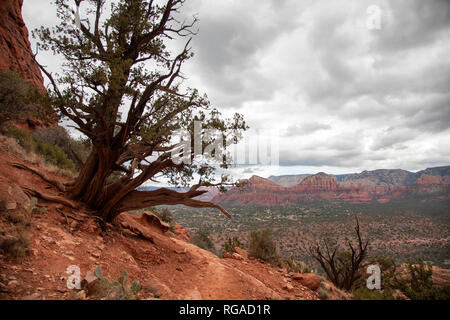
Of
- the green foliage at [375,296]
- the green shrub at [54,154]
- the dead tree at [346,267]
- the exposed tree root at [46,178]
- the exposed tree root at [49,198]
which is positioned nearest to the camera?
the green foliage at [375,296]

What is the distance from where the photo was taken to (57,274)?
3516 millimetres

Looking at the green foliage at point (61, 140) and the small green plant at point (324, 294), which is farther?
the green foliage at point (61, 140)

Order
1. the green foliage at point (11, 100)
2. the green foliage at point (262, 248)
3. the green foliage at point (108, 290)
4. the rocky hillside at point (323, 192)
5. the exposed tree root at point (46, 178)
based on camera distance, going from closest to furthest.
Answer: the green foliage at point (108, 290) < the exposed tree root at point (46, 178) < the green foliage at point (262, 248) < the green foliage at point (11, 100) < the rocky hillside at point (323, 192)

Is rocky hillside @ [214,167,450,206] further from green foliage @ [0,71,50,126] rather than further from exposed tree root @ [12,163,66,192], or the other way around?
exposed tree root @ [12,163,66,192]

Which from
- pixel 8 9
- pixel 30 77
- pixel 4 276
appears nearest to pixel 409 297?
pixel 4 276

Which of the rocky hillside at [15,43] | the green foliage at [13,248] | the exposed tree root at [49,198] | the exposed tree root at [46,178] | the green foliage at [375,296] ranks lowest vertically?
the green foliage at [375,296]

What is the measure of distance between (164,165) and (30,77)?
21.9m

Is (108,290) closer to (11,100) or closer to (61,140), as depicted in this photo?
(11,100)

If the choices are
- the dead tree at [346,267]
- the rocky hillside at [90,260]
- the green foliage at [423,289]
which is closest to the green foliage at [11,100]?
the rocky hillside at [90,260]

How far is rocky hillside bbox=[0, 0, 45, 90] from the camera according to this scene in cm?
1750

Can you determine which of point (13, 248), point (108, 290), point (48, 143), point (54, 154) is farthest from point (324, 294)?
point (48, 143)

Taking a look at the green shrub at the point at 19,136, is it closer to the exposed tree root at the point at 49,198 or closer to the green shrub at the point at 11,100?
the green shrub at the point at 11,100

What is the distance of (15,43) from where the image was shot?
18.7 m

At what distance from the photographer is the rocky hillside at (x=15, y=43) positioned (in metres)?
17.5
